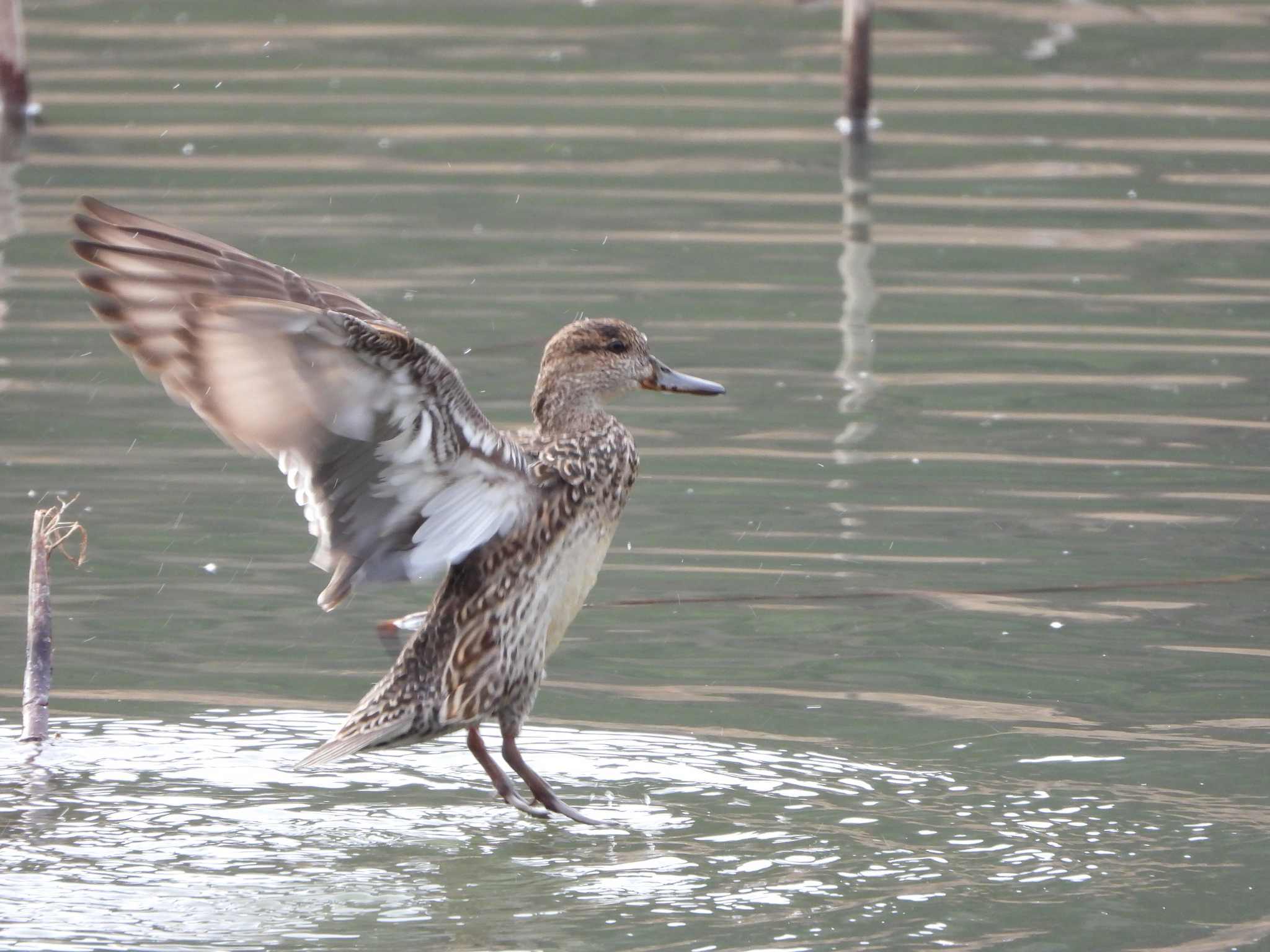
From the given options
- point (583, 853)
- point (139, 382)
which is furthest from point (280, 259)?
point (583, 853)

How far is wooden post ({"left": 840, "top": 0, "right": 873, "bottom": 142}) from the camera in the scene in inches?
522

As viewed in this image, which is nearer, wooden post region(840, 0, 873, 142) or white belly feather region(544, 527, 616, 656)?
white belly feather region(544, 527, 616, 656)

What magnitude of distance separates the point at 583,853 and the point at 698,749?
27.8 inches

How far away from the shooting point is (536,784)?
5.88 m

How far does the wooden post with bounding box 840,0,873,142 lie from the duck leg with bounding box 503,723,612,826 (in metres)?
8.00

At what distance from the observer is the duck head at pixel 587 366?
20.2ft

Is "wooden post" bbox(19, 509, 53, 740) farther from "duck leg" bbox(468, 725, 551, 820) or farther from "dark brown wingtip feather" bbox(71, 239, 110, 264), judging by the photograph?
"dark brown wingtip feather" bbox(71, 239, 110, 264)

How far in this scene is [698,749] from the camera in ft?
20.4

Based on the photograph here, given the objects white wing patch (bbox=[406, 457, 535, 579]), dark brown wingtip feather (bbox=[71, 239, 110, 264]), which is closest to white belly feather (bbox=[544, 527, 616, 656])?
white wing patch (bbox=[406, 457, 535, 579])

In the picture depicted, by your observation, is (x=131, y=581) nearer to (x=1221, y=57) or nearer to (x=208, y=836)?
(x=208, y=836)

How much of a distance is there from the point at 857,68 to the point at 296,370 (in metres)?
8.80

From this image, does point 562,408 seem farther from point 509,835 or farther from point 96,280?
point 96,280

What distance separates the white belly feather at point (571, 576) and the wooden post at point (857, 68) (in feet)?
25.3

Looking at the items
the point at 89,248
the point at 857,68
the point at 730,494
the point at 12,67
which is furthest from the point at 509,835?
the point at 12,67
